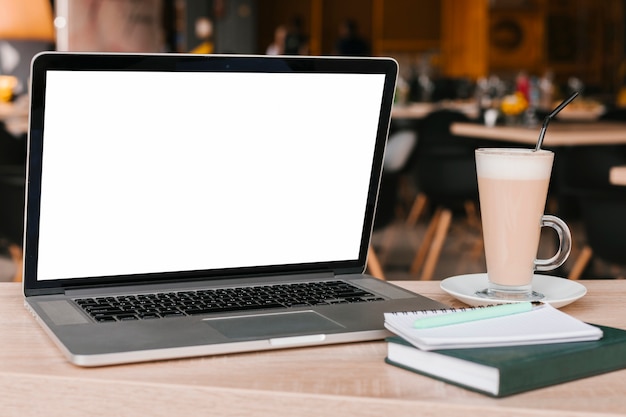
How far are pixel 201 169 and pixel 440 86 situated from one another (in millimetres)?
7624

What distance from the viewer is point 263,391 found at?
792mm

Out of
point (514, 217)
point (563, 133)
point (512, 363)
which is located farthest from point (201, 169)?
point (563, 133)

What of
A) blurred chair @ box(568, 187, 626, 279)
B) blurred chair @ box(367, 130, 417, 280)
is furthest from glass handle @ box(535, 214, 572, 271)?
blurred chair @ box(367, 130, 417, 280)

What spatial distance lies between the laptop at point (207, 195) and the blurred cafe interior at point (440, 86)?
1.75 m

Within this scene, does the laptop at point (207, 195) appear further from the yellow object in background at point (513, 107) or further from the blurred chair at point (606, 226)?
the yellow object in background at point (513, 107)

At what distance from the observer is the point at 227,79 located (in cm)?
114

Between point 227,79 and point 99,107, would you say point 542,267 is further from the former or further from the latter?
point 99,107

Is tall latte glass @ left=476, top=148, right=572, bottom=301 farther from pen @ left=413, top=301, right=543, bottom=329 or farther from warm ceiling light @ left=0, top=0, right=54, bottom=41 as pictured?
warm ceiling light @ left=0, top=0, right=54, bottom=41

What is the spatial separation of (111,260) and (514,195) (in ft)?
1.49

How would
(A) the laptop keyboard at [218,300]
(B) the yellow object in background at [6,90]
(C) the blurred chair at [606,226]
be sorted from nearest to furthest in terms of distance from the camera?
(A) the laptop keyboard at [218,300], (C) the blurred chair at [606,226], (B) the yellow object in background at [6,90]

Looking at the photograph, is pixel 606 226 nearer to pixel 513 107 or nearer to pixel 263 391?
pixel 513 107

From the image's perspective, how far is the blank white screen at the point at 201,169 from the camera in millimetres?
1070

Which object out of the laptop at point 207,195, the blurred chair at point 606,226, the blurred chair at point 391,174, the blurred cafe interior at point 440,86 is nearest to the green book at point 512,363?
the laptop at point 207,195

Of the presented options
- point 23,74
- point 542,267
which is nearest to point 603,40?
point 23,74
